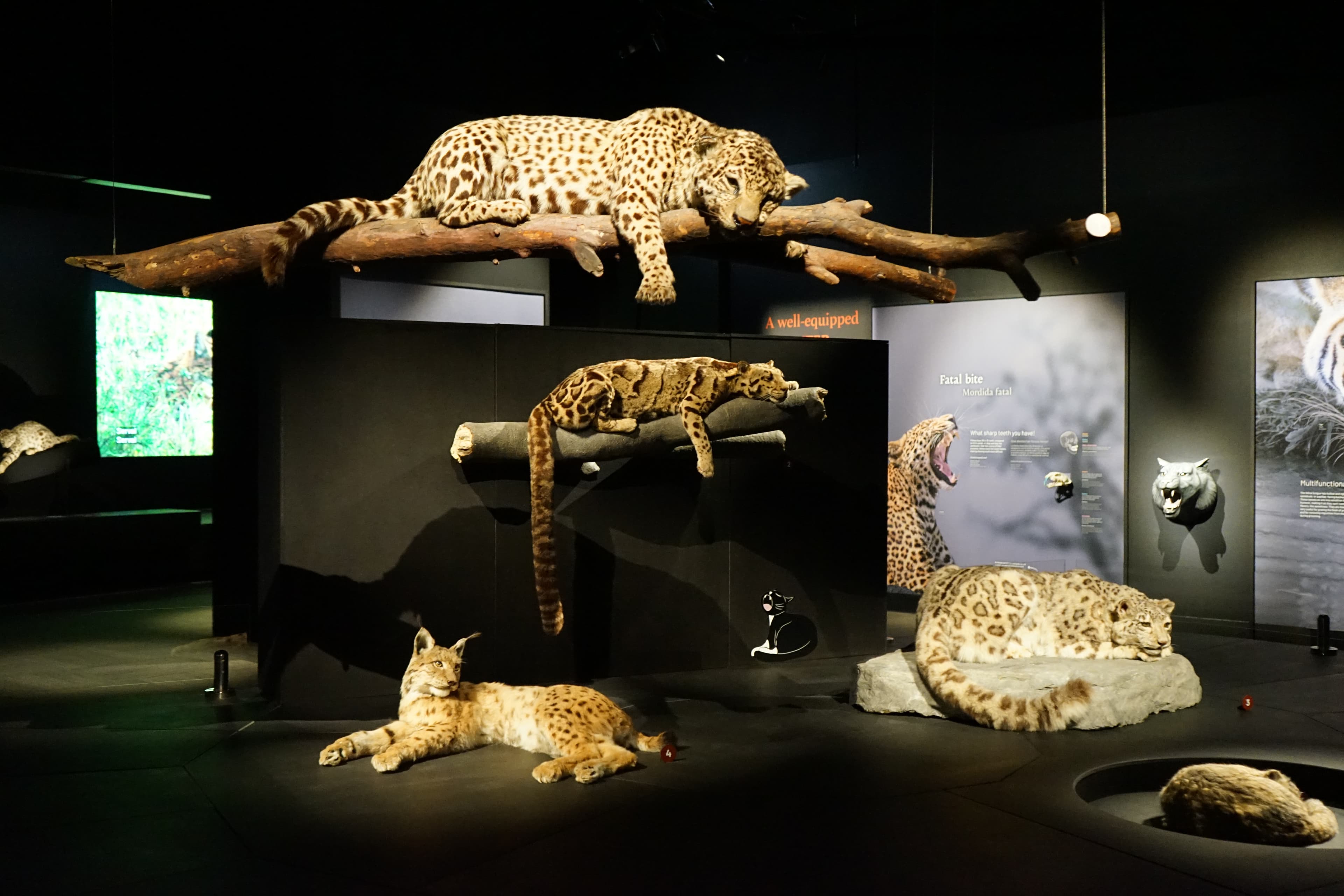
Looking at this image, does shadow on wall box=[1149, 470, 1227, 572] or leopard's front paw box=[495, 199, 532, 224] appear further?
shadow on wall box=[1149, 470, 1227, 572]

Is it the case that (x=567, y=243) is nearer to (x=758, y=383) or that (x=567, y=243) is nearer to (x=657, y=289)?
(x=657, y=289)

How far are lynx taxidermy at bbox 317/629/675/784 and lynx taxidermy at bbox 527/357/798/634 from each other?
43cm

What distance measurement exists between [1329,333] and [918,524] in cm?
310

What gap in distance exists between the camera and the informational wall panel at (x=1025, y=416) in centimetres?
838

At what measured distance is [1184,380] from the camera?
8.16 meters

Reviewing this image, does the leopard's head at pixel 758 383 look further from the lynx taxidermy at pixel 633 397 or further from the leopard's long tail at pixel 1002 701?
the leopard's long tail at pixel 1002 701

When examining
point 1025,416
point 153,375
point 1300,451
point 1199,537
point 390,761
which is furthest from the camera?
point 153,375

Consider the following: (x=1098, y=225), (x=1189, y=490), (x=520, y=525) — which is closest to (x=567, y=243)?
(x=520, y=525)

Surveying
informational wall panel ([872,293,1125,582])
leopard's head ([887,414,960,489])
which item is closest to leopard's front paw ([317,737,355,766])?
informational wall panel ([872,293,1125,582])

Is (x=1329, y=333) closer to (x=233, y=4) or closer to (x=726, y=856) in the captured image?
(x=726, y=856)

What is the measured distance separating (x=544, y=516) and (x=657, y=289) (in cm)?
106

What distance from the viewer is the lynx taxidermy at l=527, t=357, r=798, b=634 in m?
4.92

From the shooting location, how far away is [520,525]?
631cm

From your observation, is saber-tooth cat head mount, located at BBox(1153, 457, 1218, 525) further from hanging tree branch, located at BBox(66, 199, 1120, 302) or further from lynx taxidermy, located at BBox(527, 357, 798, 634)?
lynx taxidermy, located at BBox(527, 357, 798, 634)
